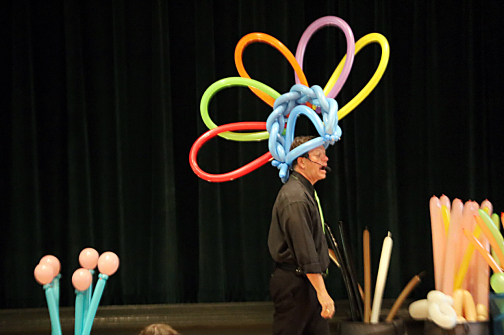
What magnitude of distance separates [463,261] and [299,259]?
1380 millimetres

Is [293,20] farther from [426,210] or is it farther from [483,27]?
[426,210]

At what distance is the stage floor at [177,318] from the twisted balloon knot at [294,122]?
1.69 meters

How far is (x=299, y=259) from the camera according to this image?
88.7 inches

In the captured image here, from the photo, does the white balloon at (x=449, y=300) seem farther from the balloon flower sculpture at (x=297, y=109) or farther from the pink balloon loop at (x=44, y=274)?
the pink balloon loop at (x=44, y=274)

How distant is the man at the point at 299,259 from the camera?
7.39 ft

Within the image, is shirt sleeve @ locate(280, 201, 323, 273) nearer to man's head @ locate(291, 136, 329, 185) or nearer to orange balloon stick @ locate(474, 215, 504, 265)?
man's head @ locate(291, 136, 329, 185)

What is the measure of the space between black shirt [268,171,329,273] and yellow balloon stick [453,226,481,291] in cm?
115

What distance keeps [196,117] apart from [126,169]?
68 cm

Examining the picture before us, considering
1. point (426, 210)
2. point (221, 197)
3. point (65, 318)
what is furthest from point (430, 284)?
point (65, 318)

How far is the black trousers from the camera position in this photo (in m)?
2.36

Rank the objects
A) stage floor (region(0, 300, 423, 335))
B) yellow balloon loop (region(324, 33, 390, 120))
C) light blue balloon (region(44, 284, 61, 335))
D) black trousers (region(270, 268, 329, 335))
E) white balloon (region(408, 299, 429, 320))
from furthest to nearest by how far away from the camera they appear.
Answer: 1. stage floor (region(0, 300, 423, 335))
2. white balloon (region(408, 299, 429, 320))
3. yellow balloon loop (region(324, 33, 390, 120))
4. black trousers (region(270, 268, 329, 335))
5. light blue balloon (region(44, 284, 61, 335))

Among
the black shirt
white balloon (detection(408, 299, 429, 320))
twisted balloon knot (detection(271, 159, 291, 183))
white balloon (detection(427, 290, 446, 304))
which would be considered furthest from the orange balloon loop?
white balloon (detection(408, 299, 429, 320))

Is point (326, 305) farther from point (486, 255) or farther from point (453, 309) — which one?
point (486, 255)

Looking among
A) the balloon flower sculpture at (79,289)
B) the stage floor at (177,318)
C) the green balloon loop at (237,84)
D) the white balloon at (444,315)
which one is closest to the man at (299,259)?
the green balloon loop at (237,84)
